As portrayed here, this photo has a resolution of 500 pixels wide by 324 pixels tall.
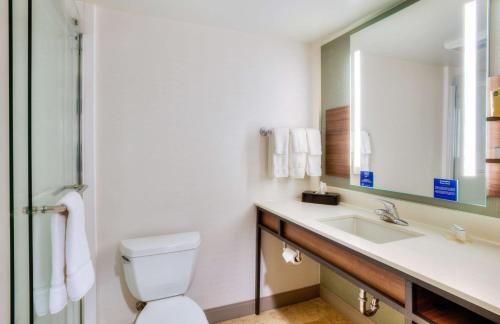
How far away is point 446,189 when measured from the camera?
1359 millimetres

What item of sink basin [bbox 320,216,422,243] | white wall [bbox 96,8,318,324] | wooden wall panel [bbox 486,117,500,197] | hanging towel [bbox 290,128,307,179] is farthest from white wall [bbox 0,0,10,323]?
wooden wall panel [bbox 486,117,500,197]

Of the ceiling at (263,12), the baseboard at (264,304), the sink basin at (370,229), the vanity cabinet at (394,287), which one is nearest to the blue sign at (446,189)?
the sink basin at (370,229)

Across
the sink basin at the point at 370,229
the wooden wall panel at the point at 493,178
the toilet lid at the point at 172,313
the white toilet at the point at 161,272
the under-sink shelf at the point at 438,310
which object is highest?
the wooden wall panel at the point at 493,178

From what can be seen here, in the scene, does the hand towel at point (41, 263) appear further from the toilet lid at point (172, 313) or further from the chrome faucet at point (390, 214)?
the chrome faucet at point (390, 214)

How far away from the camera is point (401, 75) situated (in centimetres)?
165

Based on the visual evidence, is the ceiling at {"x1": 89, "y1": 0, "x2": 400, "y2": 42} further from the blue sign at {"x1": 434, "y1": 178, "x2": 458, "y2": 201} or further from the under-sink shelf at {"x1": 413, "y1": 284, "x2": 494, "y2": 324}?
the under-sink shelf at {"x1": 413, "y1": 284, "x2": 494, "y2": 324}

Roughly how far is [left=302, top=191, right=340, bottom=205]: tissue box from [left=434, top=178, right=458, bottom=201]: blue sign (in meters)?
0.68

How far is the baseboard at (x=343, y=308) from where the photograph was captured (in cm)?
190

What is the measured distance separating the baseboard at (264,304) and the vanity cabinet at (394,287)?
2.67 ft

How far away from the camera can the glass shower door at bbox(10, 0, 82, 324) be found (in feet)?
2.47

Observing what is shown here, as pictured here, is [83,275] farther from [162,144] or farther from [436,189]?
[436,189]

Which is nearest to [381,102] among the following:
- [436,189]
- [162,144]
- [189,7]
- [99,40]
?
[436,189]

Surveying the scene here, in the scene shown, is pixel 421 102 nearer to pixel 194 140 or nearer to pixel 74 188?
pixel 194 140

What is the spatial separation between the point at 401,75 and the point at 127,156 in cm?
177
